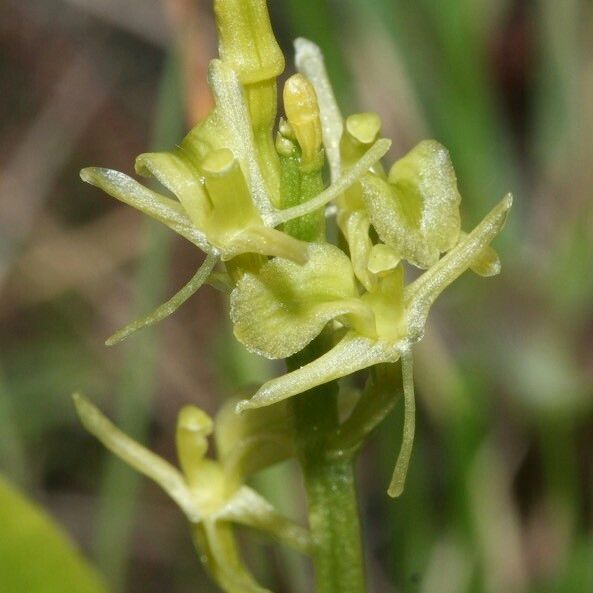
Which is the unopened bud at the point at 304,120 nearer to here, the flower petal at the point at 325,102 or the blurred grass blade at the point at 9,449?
the flower petal at the point at 325,102

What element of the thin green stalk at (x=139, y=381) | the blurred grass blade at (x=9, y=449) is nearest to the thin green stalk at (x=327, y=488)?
the thin green stalk at (x=139, y=381)

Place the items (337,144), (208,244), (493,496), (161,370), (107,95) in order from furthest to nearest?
1. (107,95)
2. (161,370)
3. (493,496)
4. (337,144)
5. (208,244)

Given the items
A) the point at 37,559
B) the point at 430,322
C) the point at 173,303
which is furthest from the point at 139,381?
the point at 173,303

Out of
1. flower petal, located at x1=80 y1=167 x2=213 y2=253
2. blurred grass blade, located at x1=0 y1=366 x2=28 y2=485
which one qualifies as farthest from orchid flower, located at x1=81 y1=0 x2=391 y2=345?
blurred grass blade, located at x1=0 y1=366 x2=28 y2=485

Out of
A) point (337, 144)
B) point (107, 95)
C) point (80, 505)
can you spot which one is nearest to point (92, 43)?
point (107, 95)

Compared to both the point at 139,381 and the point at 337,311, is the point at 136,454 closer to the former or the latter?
the point at 337,311

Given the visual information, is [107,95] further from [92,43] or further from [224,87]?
[224,87]
